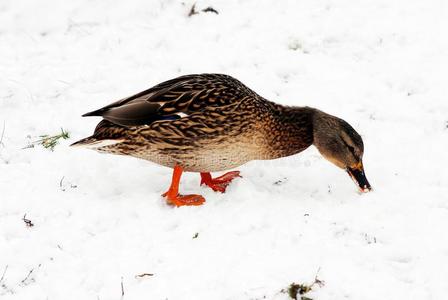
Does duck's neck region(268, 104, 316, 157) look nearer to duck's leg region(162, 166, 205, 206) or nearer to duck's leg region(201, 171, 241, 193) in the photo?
duck's leg region(201, 171, 241, 193)

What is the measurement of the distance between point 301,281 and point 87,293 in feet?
4.69

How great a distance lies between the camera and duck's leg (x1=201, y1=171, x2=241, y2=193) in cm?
550

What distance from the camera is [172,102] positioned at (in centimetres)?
512

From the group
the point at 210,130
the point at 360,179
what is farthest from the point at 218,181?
the point at 360,179

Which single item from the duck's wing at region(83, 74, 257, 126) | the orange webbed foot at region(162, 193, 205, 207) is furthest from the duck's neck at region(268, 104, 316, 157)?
the orange webbed foot at region(162, 193, 205, 207)

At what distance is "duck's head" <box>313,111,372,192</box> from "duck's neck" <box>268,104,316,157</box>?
77mm

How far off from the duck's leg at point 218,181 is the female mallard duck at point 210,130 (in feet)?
0.08

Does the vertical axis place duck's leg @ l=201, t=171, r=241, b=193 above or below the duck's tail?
below

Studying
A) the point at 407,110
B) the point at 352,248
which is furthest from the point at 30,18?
the point at 352,248

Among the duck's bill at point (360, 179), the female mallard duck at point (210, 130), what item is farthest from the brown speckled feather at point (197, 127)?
the duck's bill at point (360, 179)

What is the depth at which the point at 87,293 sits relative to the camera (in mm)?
4207

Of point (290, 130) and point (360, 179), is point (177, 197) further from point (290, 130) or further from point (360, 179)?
point (360, 179)

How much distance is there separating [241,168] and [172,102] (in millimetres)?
1184

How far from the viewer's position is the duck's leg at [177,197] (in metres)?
5.21
